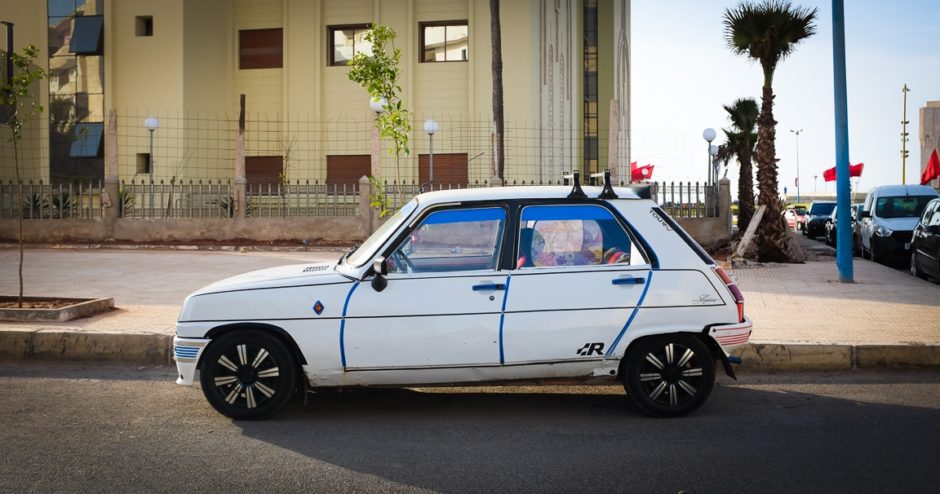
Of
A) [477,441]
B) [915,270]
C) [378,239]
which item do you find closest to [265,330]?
[378,239]

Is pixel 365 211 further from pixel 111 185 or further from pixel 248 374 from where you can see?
pixel 248 374

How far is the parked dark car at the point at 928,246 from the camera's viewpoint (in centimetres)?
1509

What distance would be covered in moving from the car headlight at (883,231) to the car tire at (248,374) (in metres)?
17.2

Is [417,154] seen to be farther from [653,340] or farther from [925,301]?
[653,340]

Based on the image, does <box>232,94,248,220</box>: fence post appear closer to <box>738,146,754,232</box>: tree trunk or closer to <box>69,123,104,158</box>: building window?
<box>69,123,104,158</box>: building window

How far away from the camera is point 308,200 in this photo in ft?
72.4

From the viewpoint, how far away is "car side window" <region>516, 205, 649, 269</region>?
652 centimetres

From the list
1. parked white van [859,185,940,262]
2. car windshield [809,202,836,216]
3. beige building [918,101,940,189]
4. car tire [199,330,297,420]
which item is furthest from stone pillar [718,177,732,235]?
beige building [918,101,940,189]

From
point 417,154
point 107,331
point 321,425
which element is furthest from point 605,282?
point 417,154

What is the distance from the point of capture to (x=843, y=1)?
1433cm

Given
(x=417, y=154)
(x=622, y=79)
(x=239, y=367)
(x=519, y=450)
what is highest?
(x=622, y=79)

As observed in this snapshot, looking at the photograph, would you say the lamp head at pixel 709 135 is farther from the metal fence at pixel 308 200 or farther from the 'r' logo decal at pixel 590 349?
the 'r' logo decal at pixel 590 349

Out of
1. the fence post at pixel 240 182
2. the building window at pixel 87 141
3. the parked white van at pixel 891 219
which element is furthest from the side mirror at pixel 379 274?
the building window at pixel 87 141

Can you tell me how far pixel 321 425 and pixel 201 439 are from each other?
827 millimetres
